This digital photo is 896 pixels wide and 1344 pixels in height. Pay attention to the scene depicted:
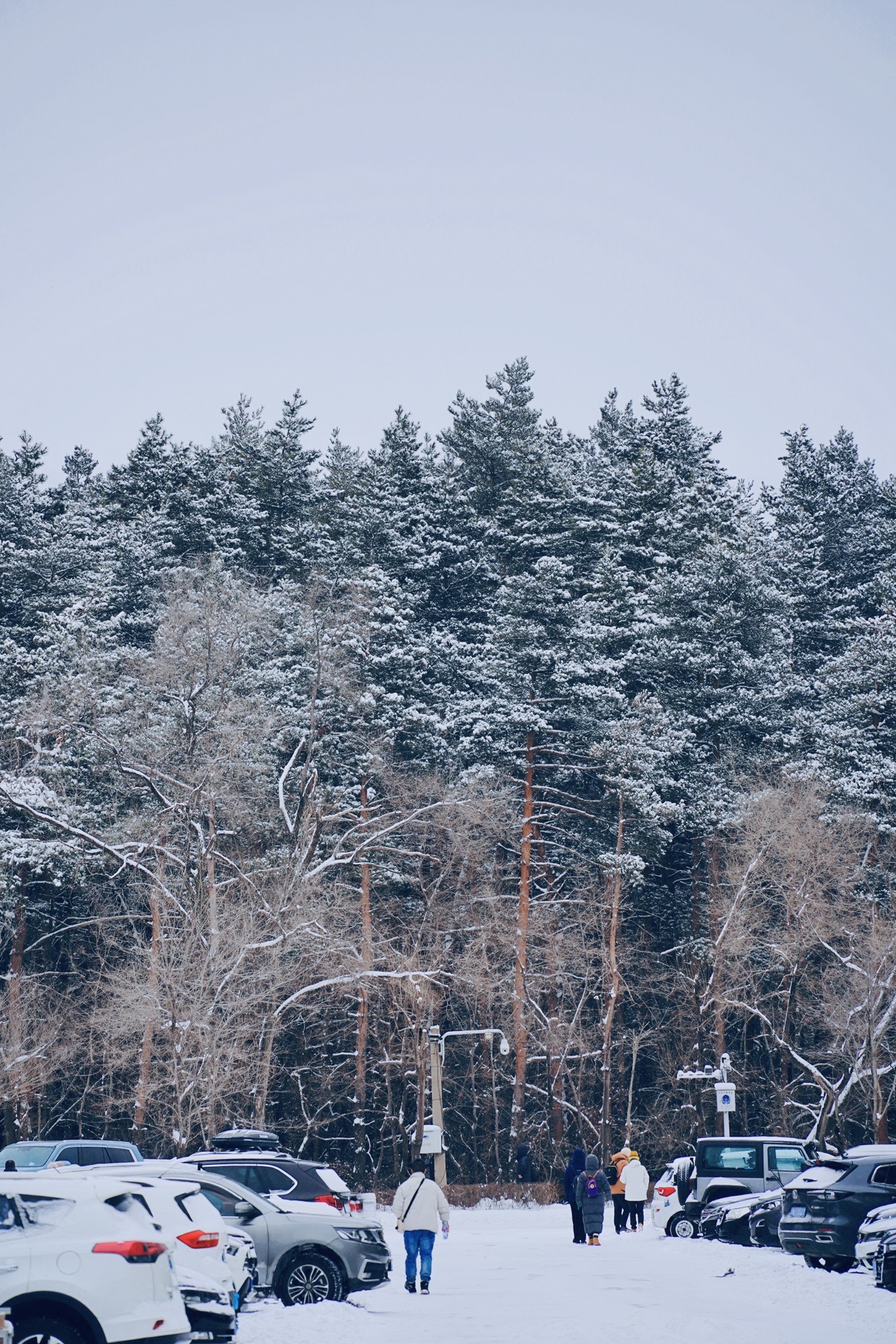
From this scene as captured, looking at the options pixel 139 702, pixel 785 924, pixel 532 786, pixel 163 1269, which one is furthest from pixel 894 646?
pixel 163 1269

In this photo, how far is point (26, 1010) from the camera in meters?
39.8

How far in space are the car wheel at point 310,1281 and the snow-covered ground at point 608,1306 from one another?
28 cm

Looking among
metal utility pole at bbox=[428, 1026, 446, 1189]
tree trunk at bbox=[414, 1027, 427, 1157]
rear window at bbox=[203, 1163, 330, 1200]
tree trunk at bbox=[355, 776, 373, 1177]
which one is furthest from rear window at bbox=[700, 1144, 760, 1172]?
tree trunk at bbox=[414, 1027, 427, 1157]

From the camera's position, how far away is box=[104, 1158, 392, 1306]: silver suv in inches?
600

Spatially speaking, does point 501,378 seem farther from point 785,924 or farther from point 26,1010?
point 26,1010

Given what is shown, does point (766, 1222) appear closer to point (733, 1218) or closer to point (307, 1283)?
point (733, 1218)

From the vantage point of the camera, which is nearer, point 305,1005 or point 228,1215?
point 228,1215

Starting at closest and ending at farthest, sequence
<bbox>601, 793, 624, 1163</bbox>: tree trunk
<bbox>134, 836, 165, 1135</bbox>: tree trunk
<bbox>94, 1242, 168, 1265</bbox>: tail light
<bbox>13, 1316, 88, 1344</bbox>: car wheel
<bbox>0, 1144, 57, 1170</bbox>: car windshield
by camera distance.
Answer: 1. <bbox>13, 1316, 88, 1344</bbox>: car wheel
2. <bbox>94, 1242, 168, 1265</bbox>: tail light
3. <bbox>0, 1144, 57, 1170</bbox>: car windshield
4. <bbox>134, 836, 165, 1135</bbox>: tree trunk
5. <bbox>601, 793, 624, 1163</bbox>: tree trunk

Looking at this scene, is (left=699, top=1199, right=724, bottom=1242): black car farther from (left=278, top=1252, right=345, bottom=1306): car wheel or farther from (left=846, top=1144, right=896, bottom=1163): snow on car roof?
(left=278, top=1252, right=345, bottom=1306): car wheel

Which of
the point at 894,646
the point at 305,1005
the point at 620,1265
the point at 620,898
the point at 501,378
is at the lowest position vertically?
the point at 620,1265

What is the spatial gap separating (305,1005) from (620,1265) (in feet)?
62.7

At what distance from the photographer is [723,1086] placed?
3059 cm

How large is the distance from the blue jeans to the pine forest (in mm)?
15595

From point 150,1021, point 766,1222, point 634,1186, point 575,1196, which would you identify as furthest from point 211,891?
point 766,1222
